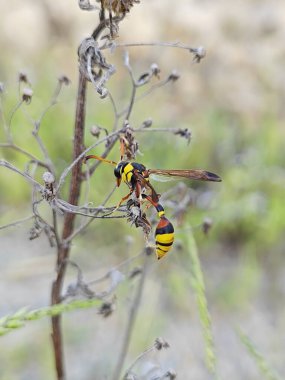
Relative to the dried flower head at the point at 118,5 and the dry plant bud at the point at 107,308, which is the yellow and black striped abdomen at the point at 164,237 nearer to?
the dry plant bud at the point at 107,308

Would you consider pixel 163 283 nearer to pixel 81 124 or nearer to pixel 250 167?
pixel 250 167

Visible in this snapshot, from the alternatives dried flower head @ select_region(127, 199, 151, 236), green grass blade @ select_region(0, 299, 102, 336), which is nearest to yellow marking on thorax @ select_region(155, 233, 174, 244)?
dried flower head @ select_region(127, 199, 151, 236)

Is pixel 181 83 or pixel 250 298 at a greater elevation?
pixel 181 83

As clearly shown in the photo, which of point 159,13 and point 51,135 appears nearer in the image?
point 51,135

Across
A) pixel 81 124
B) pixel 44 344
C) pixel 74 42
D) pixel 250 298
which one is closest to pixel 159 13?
pixel 74 42

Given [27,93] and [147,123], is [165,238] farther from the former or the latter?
[27,93]

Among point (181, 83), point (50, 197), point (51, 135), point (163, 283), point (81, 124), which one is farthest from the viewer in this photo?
point (181, 83)

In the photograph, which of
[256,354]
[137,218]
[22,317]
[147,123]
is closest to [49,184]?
[137,218]
